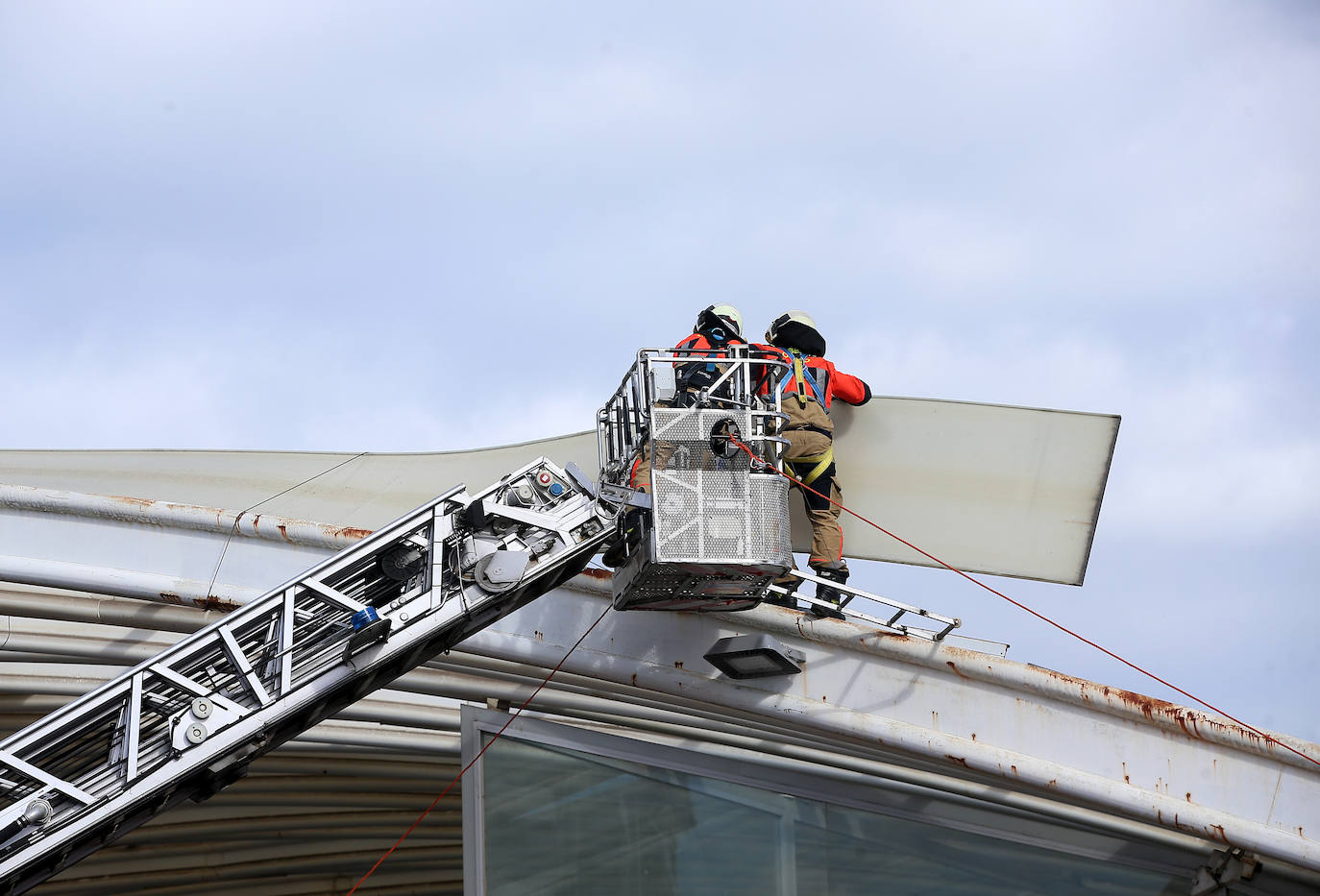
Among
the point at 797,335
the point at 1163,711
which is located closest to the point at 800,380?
the point at 797,335

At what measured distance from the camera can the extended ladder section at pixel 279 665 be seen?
341 inches

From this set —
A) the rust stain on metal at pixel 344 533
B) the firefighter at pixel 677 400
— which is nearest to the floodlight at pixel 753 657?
the firefighter at pixel 677 400

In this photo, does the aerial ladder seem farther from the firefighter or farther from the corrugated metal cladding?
the corrugated metal cladding

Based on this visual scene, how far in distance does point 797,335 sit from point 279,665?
16.8 feet

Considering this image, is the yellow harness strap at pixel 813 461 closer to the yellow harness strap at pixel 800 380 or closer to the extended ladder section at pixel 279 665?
the yellow harness strap at pixel 800 380

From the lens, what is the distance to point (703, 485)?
912 cm

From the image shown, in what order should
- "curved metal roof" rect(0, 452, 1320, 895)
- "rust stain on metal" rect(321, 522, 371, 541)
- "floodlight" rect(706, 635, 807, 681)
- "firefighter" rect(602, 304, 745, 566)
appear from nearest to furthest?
"firefighter" rect(602, 304, 745, 566), "curved metal roof" rect(0, 452, 1320, 895), "floodlight" rect(706, 635, 807, 681), "rust stain on metal" rect(321, 522, 371, 541)

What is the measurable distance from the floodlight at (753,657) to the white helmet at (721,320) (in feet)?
8.17

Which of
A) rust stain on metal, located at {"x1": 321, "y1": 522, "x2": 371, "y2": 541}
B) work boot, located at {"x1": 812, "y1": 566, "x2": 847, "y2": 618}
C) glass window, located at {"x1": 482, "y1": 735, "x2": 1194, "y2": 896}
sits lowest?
glass window, located at {"x1": 482, "y1": 735, "x2": 1194, "y2": 896}

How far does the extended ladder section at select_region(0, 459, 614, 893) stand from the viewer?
8.67m

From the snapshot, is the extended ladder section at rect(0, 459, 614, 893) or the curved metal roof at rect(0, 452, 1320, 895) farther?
the curved metal roof at rect(0, 452, 1320, 895)

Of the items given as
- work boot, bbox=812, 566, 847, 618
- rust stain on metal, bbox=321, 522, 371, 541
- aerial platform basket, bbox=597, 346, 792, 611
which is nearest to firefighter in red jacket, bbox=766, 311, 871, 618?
work boot, bbox=812, 566, 847, 618

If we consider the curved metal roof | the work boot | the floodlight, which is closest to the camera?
the curved metal roof

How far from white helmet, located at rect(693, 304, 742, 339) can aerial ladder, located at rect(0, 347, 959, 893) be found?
3.83ft
